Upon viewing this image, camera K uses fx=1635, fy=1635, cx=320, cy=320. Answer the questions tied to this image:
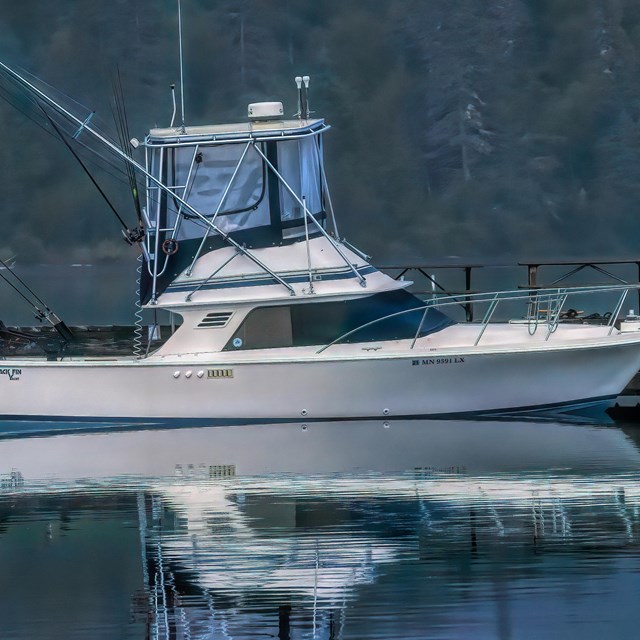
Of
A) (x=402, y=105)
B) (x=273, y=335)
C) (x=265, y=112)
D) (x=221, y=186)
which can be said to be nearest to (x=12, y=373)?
(x=273, y=335)

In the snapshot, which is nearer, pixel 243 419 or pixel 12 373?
pixel 243 419

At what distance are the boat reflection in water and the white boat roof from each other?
4873 millimetres

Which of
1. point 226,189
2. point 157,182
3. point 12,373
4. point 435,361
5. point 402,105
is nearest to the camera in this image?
point 435,361

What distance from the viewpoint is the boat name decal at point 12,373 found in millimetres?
27438

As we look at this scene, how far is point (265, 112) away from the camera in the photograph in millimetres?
27406

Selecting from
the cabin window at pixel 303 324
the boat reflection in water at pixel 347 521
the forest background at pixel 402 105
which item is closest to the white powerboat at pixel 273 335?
the cabin window at pixel 303 324

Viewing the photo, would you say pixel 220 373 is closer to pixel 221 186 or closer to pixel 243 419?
pixel 243 419

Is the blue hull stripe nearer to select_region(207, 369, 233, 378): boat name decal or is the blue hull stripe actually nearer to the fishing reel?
select_region(207, 369, 233, 378): boat name decal

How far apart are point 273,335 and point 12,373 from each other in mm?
4482

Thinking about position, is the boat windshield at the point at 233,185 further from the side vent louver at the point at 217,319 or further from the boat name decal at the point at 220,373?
the boat name decal at the point at 220,373

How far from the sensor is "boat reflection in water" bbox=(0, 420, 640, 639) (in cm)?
1570

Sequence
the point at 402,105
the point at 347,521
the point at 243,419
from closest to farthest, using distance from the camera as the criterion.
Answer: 1. the point at 347,521
2. the point at 243,419
3. the point at 402,105

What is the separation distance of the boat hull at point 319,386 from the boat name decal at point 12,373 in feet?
0.06

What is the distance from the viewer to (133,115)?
445ft
